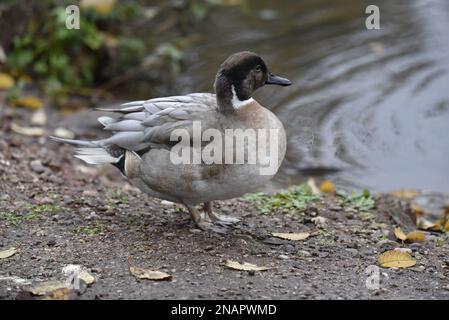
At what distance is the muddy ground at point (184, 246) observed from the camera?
4.41 metres

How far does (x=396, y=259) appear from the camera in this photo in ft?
16.2

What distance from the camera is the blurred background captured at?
26.3 ft

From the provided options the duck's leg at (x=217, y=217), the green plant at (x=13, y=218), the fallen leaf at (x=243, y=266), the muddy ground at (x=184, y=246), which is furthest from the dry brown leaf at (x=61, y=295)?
the duck's leg at (x=217, y=217)

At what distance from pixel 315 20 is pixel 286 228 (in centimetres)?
626

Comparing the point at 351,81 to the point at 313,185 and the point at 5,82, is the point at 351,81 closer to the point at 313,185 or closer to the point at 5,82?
the point at 313,185

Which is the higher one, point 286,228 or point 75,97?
point 75,97

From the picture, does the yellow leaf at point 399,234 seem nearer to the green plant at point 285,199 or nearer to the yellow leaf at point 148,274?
the green plant at point 285,199

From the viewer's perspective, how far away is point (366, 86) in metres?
9.27

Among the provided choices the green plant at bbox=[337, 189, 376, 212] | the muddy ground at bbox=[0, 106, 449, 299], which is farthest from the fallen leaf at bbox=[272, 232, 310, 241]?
the green plant at bbox=[337, 189, 376, 212]

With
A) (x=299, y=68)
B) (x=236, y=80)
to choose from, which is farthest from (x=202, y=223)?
(x=299, y=68)
